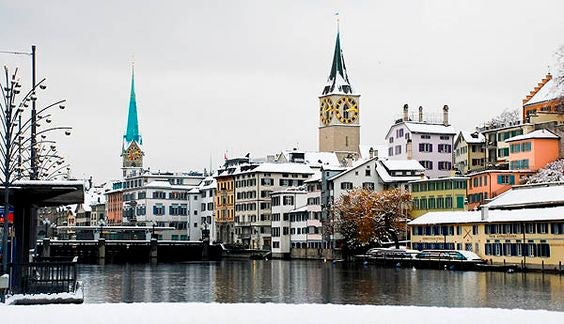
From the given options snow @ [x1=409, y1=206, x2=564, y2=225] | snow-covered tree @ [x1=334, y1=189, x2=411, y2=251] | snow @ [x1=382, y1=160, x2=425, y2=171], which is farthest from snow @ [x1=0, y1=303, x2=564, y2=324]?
snow @ [x1=382, y1=160, x2=425, y2=171]

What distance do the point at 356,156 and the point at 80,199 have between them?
15619cm

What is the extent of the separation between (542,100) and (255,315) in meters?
112

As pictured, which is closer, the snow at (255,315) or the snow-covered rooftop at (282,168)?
the snow at (255,315)

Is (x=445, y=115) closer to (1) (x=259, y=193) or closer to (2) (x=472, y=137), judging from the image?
(2) (x=472, y=137)

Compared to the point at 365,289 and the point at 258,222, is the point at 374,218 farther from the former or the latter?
the point at 365,289

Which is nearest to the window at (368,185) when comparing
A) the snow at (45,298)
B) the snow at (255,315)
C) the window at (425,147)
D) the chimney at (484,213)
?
the window at (425,147)

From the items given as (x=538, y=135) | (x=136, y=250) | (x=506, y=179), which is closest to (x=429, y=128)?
(x=538, y=135)

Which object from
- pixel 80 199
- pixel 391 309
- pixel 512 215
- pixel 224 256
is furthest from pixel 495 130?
pixel 391 309

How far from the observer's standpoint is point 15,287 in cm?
3681

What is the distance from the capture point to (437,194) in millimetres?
128250

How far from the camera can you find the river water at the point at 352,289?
182 feet

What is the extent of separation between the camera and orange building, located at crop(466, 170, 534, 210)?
388ft

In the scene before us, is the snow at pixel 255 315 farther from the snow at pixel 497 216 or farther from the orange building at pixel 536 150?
the orange building at pixel 536 150

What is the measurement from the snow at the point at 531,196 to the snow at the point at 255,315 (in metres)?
71.4
